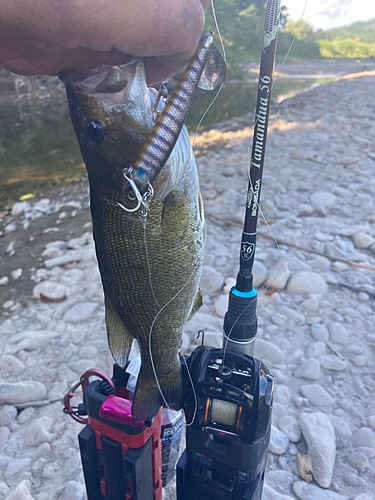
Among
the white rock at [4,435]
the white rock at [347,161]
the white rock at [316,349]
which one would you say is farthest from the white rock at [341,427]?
the white rock at [347,161]

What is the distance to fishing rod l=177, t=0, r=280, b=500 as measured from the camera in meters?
1.37

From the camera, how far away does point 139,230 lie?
1255mm

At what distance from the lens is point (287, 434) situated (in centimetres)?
241

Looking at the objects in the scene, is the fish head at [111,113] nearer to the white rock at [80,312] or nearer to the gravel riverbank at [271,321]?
the gravel riverbank at [271,321]

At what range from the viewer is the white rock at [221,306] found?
3395 millimetres

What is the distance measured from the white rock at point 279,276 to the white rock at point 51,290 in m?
1.98

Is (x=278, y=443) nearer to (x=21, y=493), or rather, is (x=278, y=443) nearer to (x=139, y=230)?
(x=21, y=493)

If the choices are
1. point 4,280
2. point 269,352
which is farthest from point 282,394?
point 4,280

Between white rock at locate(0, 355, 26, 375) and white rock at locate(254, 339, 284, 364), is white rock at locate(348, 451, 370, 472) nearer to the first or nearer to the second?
white rock at locate(254, 339, 284, 364)

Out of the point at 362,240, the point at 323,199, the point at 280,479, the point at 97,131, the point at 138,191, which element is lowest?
the point at 280,479

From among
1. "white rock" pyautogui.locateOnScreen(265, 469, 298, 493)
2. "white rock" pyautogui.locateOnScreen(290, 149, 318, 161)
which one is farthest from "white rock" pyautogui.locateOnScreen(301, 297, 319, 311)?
"white rock" pyautogui.locateOnScreen(290, 149, 318, 161)

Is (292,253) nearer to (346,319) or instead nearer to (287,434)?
(346,319)

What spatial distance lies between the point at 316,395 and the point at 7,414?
207 centimetres

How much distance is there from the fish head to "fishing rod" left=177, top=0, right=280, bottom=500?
0.49 meters
